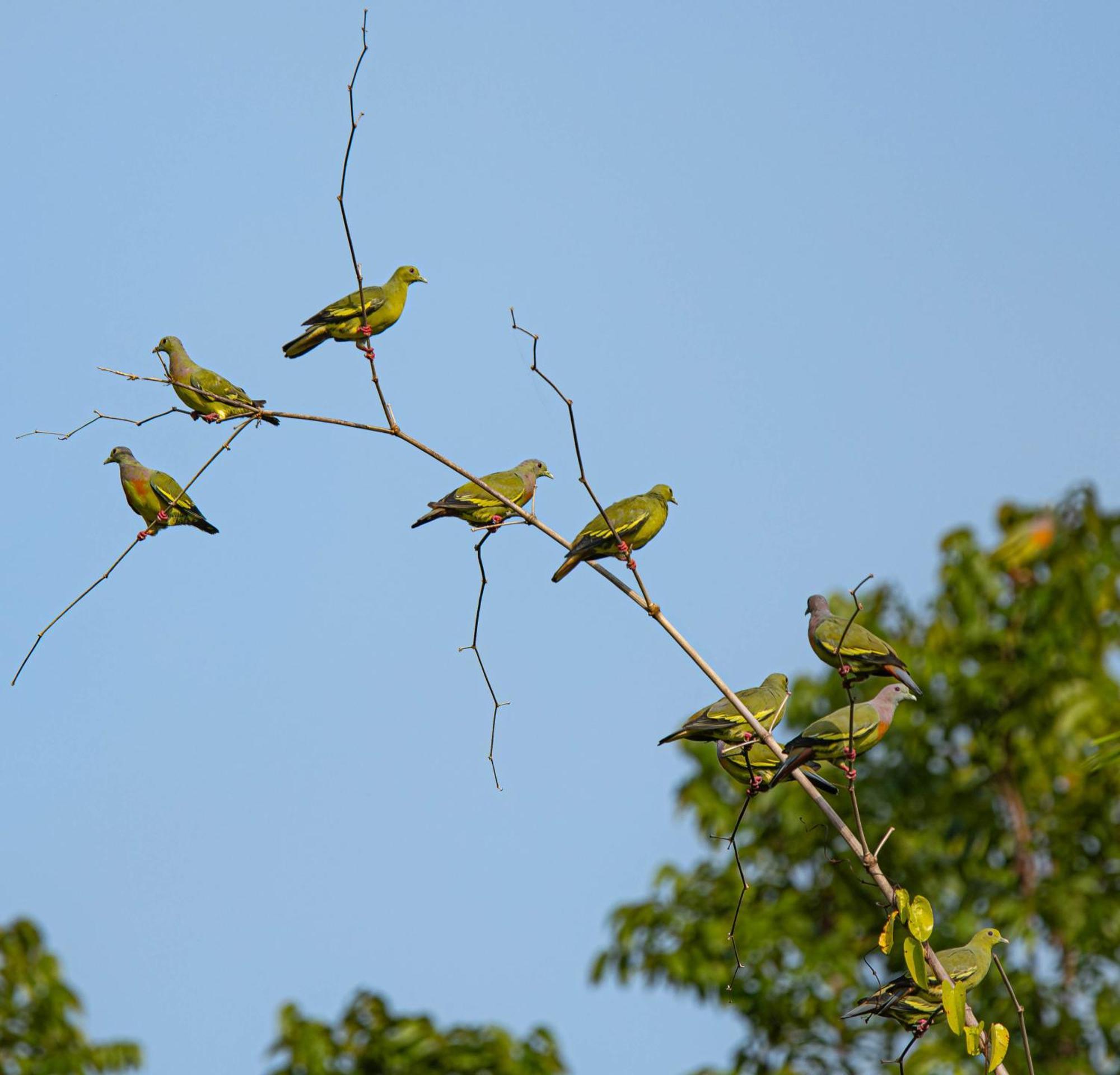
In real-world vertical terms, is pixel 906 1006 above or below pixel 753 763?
below

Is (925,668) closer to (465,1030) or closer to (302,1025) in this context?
(465,1030)

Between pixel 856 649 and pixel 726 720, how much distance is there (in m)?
0.46

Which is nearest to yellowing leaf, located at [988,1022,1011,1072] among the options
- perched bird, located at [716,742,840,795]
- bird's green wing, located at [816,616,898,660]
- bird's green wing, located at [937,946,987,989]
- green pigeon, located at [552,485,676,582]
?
perched bird, located at [716,742,840,795]

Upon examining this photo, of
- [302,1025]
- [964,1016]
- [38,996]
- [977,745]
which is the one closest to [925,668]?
[977,745]

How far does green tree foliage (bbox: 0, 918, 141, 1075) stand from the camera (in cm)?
1352

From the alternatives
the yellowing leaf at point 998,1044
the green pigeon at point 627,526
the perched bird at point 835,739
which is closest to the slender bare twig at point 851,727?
the perched bird at point 835,739

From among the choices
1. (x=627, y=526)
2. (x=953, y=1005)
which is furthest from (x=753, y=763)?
(x=627, y=526)

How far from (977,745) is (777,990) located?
316cm

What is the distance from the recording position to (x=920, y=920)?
393cm

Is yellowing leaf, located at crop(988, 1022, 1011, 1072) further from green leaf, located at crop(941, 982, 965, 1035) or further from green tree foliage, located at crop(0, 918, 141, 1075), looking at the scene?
green tree foliage, located at crop(0, 918, 141, 1075)

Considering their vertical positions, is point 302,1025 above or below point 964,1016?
above

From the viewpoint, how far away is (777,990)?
14008 mm

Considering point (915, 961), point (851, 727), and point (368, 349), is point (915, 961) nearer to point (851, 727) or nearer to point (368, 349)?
point (851, 727)

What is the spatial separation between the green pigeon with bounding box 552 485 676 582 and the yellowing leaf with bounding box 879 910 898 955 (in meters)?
1.84
